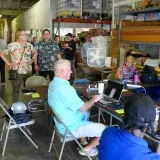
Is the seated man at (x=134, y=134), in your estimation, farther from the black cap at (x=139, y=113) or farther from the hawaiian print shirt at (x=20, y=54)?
the hawaiian print shirt at (x=20, y=54)

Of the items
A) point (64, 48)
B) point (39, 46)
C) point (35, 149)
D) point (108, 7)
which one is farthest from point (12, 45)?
point (108, 7)

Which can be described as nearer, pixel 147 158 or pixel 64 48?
pixel 147 158

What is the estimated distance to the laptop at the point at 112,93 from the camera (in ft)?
8.82

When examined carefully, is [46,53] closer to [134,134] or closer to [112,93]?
[112,93]

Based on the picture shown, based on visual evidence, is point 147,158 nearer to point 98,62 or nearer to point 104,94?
point 104,94

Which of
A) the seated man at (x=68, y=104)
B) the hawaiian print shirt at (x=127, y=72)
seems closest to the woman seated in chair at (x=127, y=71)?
the hawaiian print shirt at (x=127, y=72)

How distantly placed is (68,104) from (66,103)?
0.02 metres

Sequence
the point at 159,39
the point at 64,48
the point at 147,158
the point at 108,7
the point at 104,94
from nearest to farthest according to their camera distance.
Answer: the point at 147,158, the point at 104,94, the point at 159,39, the point at 64,48, the point at 108,7

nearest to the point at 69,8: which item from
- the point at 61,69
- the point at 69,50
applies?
the point at 69,50

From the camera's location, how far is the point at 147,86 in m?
3.60

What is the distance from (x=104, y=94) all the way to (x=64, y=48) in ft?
19.7

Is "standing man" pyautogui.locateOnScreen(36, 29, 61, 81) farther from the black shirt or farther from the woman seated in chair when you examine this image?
the black shirt

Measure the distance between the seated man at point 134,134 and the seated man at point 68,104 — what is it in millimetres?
1174

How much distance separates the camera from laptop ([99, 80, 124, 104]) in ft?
8.82
